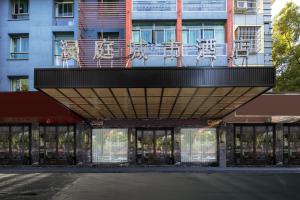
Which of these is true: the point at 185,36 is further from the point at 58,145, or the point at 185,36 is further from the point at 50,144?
the point at 50,144

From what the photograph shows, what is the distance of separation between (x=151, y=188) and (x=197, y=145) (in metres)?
14.3

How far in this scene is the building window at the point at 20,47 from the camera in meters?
34.7

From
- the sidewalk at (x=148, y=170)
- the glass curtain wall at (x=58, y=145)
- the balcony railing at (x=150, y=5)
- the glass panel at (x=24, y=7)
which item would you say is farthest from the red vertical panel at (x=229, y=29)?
the glass panel at (x=24, y=7)

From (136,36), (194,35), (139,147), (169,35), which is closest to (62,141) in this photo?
(139,147)

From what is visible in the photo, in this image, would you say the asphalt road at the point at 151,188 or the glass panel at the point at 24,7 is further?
the glass panel at the point at 24,7

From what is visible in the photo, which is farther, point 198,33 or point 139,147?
point 139,147

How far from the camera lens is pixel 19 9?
34.9 m

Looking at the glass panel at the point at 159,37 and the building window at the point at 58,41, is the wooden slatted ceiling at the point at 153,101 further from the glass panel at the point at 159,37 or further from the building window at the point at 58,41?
the glass panel at the point at 159,37

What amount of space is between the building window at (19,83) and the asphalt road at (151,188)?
10.7m

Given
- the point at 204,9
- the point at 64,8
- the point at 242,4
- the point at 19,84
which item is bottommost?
the point at 19,84

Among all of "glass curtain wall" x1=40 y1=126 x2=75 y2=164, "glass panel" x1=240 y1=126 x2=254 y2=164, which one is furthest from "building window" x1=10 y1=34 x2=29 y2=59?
"glass panel" x1=240 y1=126 x2=254 y2=164

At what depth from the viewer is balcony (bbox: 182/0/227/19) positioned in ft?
109

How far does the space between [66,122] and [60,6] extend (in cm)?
784

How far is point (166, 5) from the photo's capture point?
1323 inches
